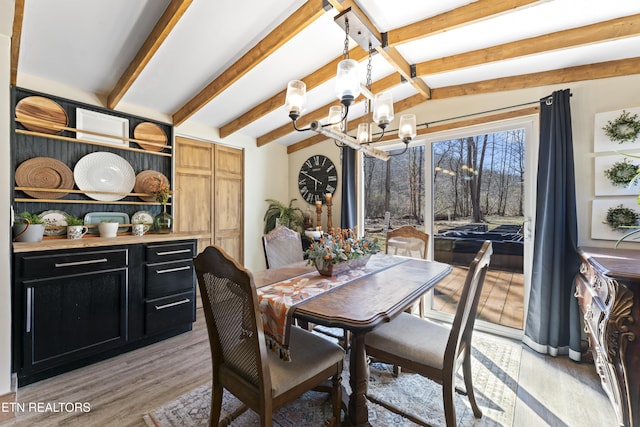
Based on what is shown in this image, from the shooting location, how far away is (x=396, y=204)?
3.67 m

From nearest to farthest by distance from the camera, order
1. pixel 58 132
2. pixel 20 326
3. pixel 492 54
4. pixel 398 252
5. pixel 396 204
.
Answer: pixel 20 326 < pixel 492 54 < pixel 58 132 < pixel 398 252 < pixel 396 204

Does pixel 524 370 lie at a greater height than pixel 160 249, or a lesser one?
lesser

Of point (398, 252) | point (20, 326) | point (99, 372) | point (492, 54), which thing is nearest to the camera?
point (20, 326)

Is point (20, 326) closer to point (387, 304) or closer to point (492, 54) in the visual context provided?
point (387, 304)

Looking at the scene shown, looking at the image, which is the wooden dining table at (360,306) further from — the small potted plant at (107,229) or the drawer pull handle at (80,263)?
the small potted plant at (107,229)

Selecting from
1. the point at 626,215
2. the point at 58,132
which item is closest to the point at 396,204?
the point at 626,215

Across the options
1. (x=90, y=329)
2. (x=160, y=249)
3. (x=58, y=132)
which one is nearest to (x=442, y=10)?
(x=160, y=249)

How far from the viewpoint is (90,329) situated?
2252mm

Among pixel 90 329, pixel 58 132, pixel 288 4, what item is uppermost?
pixel 288 4

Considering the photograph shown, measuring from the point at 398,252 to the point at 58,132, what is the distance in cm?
342

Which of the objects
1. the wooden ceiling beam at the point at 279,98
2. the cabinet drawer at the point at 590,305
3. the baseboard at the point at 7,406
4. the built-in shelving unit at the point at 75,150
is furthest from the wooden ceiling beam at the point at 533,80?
the baseboard at the point at 7,406

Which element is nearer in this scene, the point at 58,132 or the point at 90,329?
the point at 90,329

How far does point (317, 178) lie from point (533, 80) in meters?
2.79

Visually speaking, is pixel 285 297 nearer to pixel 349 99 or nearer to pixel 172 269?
pixel 349 99
